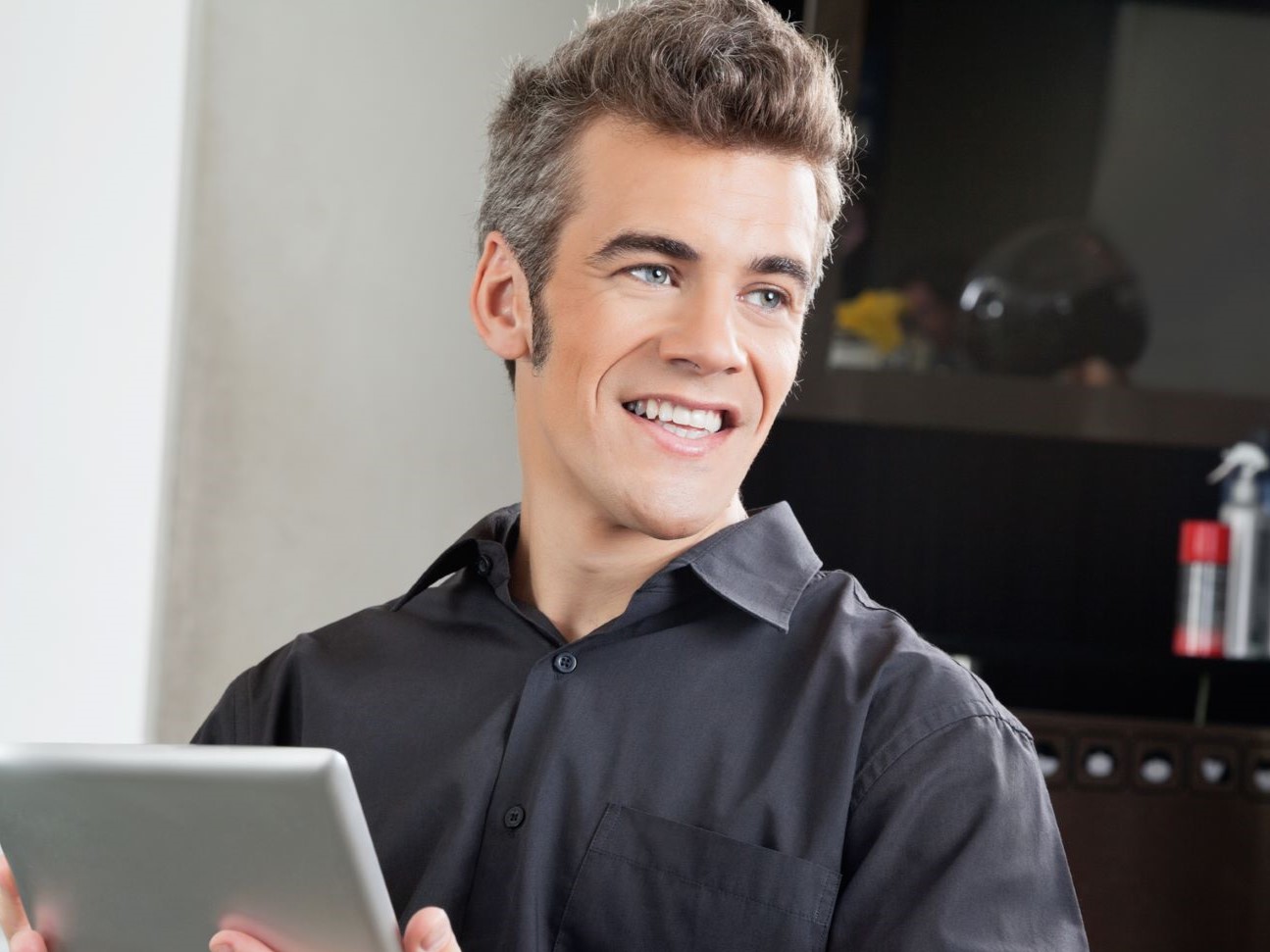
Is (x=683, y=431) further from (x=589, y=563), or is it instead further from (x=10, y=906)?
(x=10, y=906)

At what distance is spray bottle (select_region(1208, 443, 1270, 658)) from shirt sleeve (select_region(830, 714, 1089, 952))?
165 centimetres

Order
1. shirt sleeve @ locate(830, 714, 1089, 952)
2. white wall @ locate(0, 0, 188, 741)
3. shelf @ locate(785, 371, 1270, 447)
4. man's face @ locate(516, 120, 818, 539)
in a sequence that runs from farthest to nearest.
Answer: 1. shelf @ locate(785, 371, 1270, 447)
2. white wall @ locate(0, 0, 188, 741)
3. man's face @ locate(516, 120, 818, 539)
4. shirt sleeve @ locate(830, 714, 1089, 952)

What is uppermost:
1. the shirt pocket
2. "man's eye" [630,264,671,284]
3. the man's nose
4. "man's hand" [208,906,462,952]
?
"man's eye" [630,264,671,284]

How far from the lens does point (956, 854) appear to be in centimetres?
128

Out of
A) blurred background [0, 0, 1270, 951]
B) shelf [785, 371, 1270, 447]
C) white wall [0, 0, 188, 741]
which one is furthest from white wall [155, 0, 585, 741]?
shelf [785, 371, 1270, 447]

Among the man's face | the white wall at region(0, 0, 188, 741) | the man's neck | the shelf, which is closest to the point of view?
the man's face

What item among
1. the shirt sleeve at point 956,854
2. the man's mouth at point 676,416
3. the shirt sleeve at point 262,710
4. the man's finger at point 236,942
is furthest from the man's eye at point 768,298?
the man's finger at point 236,942

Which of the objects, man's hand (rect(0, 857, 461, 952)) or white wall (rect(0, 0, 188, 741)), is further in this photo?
white wall (rect(0, 0, 188, 741))

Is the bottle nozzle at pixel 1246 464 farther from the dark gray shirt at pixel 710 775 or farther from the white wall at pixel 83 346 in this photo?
the white wall at pixel 83 346

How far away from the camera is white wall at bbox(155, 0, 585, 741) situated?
3.04 meters

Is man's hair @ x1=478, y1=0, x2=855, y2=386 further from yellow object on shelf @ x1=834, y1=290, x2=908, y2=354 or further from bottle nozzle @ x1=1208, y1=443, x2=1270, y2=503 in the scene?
bottle nozzle @ x1=1208, y1=443, x2=1270, y2=503

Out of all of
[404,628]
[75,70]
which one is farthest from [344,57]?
[404,628]

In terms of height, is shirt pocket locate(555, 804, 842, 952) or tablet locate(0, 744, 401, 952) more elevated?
tablet locate(0, 744, 401, 952)

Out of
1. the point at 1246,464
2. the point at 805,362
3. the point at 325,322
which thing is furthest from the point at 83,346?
the point at 1246,464
